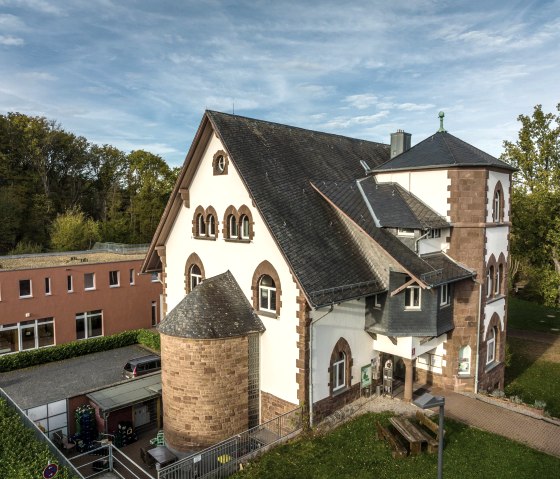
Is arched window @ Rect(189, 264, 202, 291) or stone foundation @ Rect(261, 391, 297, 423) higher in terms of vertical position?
arched window @ Rect(189, 264, 202, 291)

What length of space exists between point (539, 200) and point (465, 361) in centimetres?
1612

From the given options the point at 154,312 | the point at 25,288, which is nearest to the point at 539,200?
the point at 154,312

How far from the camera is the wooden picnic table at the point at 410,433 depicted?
13.4 metres

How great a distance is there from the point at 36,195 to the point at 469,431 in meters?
59.7

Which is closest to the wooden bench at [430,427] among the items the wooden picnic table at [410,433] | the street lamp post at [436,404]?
the wooden picnic table at [410,433]

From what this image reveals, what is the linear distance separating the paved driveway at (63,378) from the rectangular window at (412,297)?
15.0 metres

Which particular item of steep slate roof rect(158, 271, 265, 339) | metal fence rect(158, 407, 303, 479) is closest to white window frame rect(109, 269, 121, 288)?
steep slate roof rect(158, 271, 265, 339)

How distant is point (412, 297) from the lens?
1659 cm

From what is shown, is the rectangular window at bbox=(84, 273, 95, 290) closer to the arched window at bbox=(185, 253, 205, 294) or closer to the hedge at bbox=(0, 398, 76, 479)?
the arched window at bbox=(185, 253, 205, 294)

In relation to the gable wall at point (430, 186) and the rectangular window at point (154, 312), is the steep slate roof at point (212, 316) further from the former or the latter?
the rectangular window at point (154, 312)

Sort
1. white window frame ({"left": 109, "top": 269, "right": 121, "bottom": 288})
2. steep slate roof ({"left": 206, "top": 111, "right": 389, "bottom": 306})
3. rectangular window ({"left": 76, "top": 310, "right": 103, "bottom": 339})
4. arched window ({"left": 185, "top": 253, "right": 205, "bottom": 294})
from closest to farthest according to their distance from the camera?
steep slate roof ({"left": 206, "top": 111, "right": 389, "bottom": 306}) < arched window ({"left": 185, "top": 253, "right": 205, "bottom": 294}) < rectangular window ({"left": 76, "top": 310, "right": 103, "bottom": 339}) < white window frame ({"left": 109, "top": 269, "right": 121, "bottom": 288})

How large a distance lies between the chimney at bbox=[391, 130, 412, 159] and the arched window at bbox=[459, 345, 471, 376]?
424 inches

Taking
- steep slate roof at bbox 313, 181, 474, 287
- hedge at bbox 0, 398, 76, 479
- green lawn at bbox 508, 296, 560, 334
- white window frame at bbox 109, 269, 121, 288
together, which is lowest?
green lawn at bbox 508, 296, 560, 334

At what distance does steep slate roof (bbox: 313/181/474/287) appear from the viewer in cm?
1578
